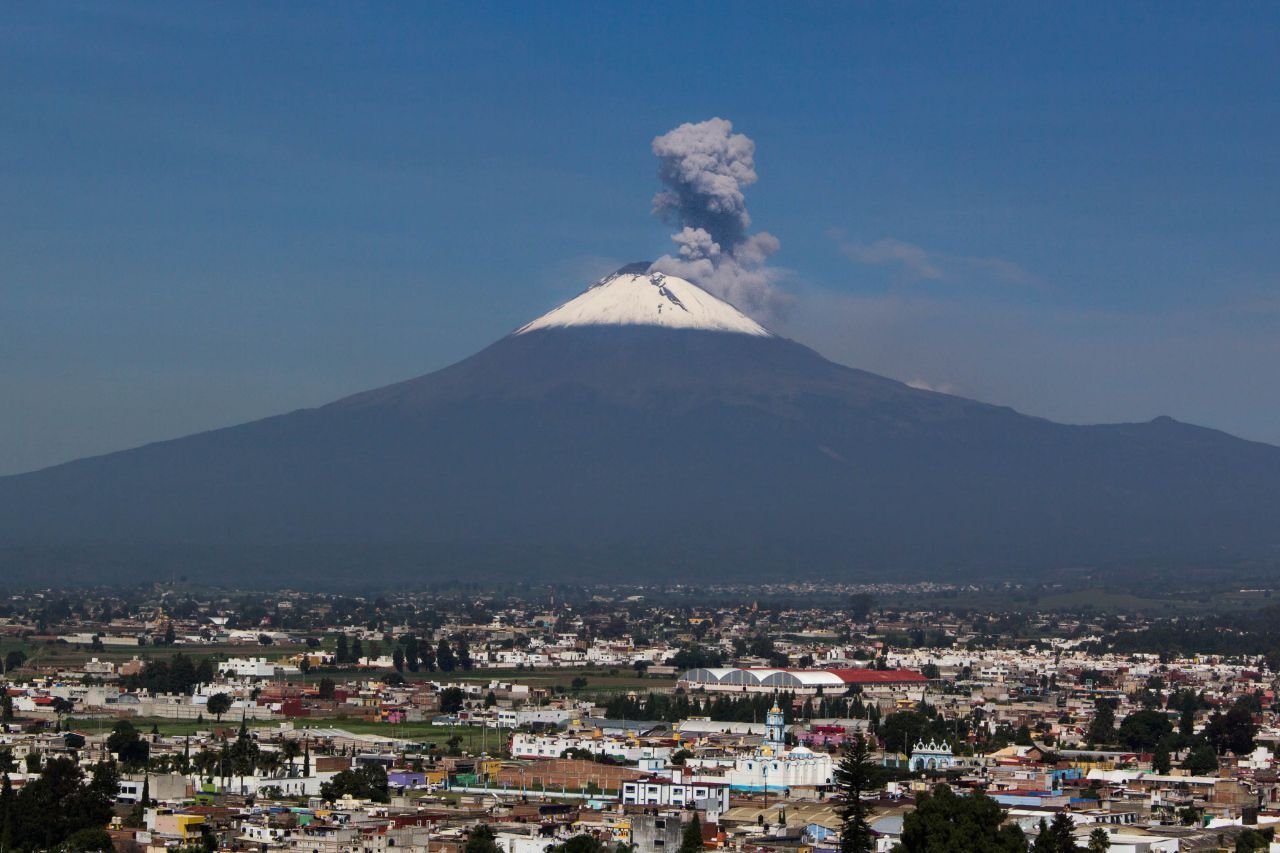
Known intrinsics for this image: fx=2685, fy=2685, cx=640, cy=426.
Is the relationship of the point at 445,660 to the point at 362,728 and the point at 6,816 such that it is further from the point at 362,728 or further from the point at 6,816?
the point at 6,816

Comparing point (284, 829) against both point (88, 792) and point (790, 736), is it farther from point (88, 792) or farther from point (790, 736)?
point (790, 736)

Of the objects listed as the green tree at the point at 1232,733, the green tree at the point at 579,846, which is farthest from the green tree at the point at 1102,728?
the green tree at the point at 579,846

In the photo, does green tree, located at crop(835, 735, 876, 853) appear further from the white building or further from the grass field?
the grass field

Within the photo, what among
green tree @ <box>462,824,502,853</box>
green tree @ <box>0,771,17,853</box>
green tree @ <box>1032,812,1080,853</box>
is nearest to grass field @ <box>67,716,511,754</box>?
green tree @ <box>0,771,17,853</box>

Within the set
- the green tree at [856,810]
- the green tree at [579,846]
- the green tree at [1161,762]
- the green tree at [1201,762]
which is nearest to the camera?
the green tree at [579,846]

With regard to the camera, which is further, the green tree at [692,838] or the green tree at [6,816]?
the green tree at [6,816]

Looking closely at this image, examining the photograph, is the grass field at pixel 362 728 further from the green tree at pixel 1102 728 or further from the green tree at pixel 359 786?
the green tree at pixel 1102 728

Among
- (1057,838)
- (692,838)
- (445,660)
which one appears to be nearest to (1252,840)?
(1057,838)
